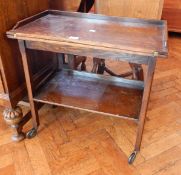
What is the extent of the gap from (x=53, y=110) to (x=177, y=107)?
0.84 meters

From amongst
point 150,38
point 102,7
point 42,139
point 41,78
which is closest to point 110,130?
point 42,139

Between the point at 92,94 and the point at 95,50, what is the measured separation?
35 centimetres

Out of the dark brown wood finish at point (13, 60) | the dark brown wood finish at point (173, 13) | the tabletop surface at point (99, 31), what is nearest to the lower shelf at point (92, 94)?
the dark brown wood finish at point (13, 60)

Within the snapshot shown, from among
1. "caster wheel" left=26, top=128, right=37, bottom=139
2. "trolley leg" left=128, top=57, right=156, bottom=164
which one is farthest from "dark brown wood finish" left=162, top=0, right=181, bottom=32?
"caster wheel" left=26, top=128, right=37, bottom=139

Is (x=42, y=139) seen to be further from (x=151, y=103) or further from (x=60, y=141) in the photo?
(x=151, y=103)

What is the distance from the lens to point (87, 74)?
4.10 ft

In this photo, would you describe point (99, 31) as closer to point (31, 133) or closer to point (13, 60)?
point (13, 60)

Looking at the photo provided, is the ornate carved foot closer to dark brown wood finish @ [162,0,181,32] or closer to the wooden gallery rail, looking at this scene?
the wooden gallery rail

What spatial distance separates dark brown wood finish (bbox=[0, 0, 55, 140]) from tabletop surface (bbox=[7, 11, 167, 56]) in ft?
0.17

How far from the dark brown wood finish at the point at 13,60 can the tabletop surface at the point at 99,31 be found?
5 centimetres

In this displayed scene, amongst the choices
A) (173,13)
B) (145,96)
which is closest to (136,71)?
(145,96)

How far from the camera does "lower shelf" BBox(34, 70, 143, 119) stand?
1042 millimetres

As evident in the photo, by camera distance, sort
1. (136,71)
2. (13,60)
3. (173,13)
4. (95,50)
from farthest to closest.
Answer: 1. (173,13)
2. (136,71)
3. (13,60)
4. (95,50)

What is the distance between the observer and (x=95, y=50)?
0.84 m
